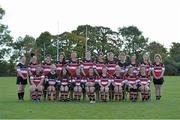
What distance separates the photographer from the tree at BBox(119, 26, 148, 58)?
3531 inches

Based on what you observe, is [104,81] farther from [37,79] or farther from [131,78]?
[37,79]

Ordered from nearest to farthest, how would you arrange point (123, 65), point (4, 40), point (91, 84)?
point (91, 84) → point (123, 65) → point (4, 40)

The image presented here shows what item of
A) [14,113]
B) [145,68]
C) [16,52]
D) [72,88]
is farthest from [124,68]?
[16,52]

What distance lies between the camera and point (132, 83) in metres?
15.9

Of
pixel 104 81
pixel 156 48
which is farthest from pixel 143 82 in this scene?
pixel 156 48

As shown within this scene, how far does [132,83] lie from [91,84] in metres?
1.46

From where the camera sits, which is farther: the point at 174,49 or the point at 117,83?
the point at 174,49

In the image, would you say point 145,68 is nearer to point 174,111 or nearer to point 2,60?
point 174,111

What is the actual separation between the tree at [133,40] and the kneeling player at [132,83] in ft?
235

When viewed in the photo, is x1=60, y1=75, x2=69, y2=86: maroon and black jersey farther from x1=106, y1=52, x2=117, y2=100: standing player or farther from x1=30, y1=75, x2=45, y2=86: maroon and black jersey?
x1=106, y1=52, x2=117, y2=100: standing player

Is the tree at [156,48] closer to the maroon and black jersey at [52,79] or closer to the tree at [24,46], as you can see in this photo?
the tree at [24,46]

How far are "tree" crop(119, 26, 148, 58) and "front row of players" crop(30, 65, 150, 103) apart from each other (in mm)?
71737

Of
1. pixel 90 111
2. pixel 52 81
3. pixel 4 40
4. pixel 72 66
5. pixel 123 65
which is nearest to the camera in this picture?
pixel 90 111

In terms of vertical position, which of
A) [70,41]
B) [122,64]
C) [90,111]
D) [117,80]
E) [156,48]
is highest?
[70,41]
